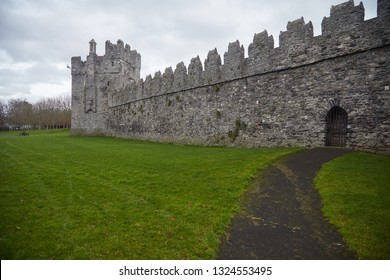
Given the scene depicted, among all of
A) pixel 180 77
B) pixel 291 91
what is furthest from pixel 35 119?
pixel 291 91

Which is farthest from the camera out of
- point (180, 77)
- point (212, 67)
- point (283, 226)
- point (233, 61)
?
point (180, 77)

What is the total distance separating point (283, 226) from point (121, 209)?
4051mm

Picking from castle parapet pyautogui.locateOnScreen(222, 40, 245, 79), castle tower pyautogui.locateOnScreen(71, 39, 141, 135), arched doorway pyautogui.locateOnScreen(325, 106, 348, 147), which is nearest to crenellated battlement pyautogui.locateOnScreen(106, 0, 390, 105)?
castle parapet pyautogui.locateOnScreen(222, 40, 245, 79)

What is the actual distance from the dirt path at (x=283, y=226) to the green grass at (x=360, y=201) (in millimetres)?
249

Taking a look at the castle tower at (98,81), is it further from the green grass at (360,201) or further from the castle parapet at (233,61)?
the green grass at (360,201)

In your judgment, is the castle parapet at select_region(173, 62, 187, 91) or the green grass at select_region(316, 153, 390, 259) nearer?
the green grass at select_region(316, 153, 390, 259)

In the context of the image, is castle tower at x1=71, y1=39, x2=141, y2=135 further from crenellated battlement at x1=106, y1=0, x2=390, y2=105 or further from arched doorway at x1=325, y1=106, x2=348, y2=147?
arched doorway at x1=325, y1=106, x2=348, y2=147

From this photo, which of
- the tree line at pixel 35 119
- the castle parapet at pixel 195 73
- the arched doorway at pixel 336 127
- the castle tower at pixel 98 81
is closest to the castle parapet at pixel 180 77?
the castle parapet at pixel 195 73

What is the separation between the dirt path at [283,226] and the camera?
4836 millimetres

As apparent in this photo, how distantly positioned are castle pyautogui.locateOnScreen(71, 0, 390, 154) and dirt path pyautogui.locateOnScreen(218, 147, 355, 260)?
233 inches

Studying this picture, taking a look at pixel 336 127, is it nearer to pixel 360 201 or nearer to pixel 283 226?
pixel 360 201

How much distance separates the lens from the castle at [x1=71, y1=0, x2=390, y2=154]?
42.4ft

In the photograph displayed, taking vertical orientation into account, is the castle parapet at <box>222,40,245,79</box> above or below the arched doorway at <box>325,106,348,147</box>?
above

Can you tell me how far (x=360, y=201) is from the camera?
6.98 meters
